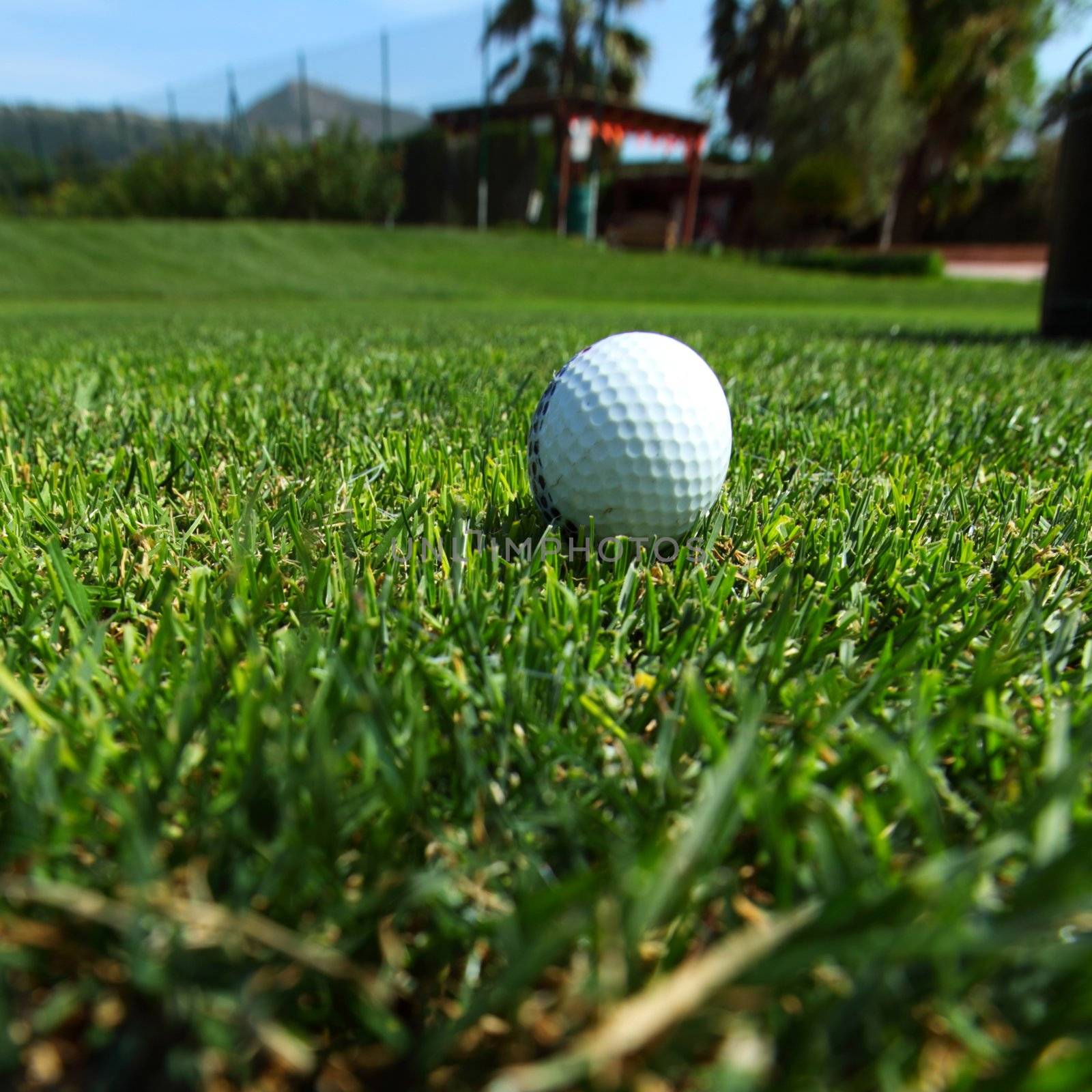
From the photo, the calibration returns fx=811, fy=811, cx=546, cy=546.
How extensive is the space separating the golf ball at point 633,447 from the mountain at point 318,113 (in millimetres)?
29217

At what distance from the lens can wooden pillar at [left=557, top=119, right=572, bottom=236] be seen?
27453mm

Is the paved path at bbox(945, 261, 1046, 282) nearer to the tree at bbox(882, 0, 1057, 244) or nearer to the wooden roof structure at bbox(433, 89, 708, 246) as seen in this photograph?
the tree at bbox(882, 0, 1057, 244)

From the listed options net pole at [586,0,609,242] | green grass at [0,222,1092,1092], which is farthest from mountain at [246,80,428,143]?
green grass at [0,222,1092,1092]

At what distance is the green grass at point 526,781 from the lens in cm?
61

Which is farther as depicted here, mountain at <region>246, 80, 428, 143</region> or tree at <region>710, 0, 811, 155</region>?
tree at <region>710, 0, 811, 155</region>

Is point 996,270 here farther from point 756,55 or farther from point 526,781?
point 526,781

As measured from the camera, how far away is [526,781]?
0.94m

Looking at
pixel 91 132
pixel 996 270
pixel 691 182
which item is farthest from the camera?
pixel 691 182

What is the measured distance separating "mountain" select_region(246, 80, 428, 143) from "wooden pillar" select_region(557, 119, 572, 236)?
21.3ft

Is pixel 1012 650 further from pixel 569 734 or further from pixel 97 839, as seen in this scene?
pixel 97 839

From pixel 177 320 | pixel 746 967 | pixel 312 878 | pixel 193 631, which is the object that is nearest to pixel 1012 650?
pixel 746 967

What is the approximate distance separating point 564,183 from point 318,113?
1030 centimetres

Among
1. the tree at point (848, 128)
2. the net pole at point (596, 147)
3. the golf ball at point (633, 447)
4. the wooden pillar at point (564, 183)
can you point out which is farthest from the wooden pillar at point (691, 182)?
the golf ball at point (633, 447)

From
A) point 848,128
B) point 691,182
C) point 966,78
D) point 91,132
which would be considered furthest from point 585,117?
point 91,132
